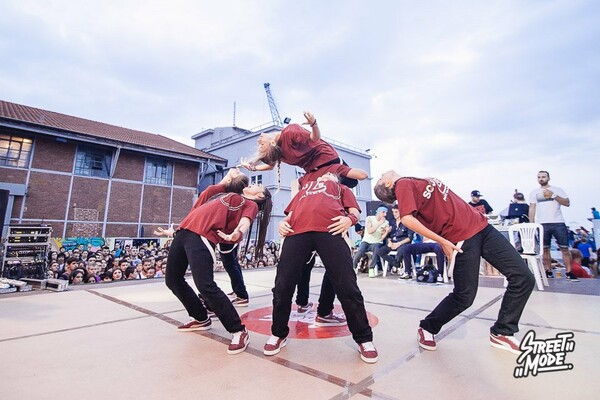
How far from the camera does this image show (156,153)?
1766 centimetres

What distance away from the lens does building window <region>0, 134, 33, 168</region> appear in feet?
45.4

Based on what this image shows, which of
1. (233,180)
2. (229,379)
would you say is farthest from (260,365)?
(233,180)

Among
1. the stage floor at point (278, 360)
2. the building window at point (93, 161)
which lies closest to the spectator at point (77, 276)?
the stage floor at point (278, 360)

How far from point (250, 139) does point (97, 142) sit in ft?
35.9

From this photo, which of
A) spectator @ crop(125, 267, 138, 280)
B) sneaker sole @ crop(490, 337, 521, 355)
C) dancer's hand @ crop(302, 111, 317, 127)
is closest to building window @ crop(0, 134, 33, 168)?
spectator @ crop(125, 267, 138, 280)

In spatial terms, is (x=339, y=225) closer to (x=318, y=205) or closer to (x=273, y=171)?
(x=318, y=205)

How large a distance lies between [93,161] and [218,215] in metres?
17.8

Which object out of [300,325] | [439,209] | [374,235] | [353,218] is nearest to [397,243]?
[374,235]

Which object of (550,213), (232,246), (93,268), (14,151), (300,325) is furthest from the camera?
(14,151)

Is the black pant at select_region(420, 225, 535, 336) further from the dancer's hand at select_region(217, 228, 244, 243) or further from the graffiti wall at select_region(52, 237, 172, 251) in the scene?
the graffiti wall at select_region(52, 237, 172, 251)

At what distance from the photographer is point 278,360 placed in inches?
75.2

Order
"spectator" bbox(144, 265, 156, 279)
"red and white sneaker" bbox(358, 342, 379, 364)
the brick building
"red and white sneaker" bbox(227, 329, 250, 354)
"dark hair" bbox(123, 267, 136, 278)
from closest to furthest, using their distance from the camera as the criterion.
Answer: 1. "red and white sneaker" bbox(358, 342, 379, 364)
2. "red and white sneaker" bbox(227, 329, 250, 354)
3. "dark hair" bbox(123, 267, 136, 278)
4. "spectator" bbox(144, 265, 156, 279)
5. the brick building

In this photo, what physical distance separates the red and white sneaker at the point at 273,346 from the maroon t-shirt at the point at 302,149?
55.3 inches

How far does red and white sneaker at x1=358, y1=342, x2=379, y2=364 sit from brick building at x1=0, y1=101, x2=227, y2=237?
54.2 ft
